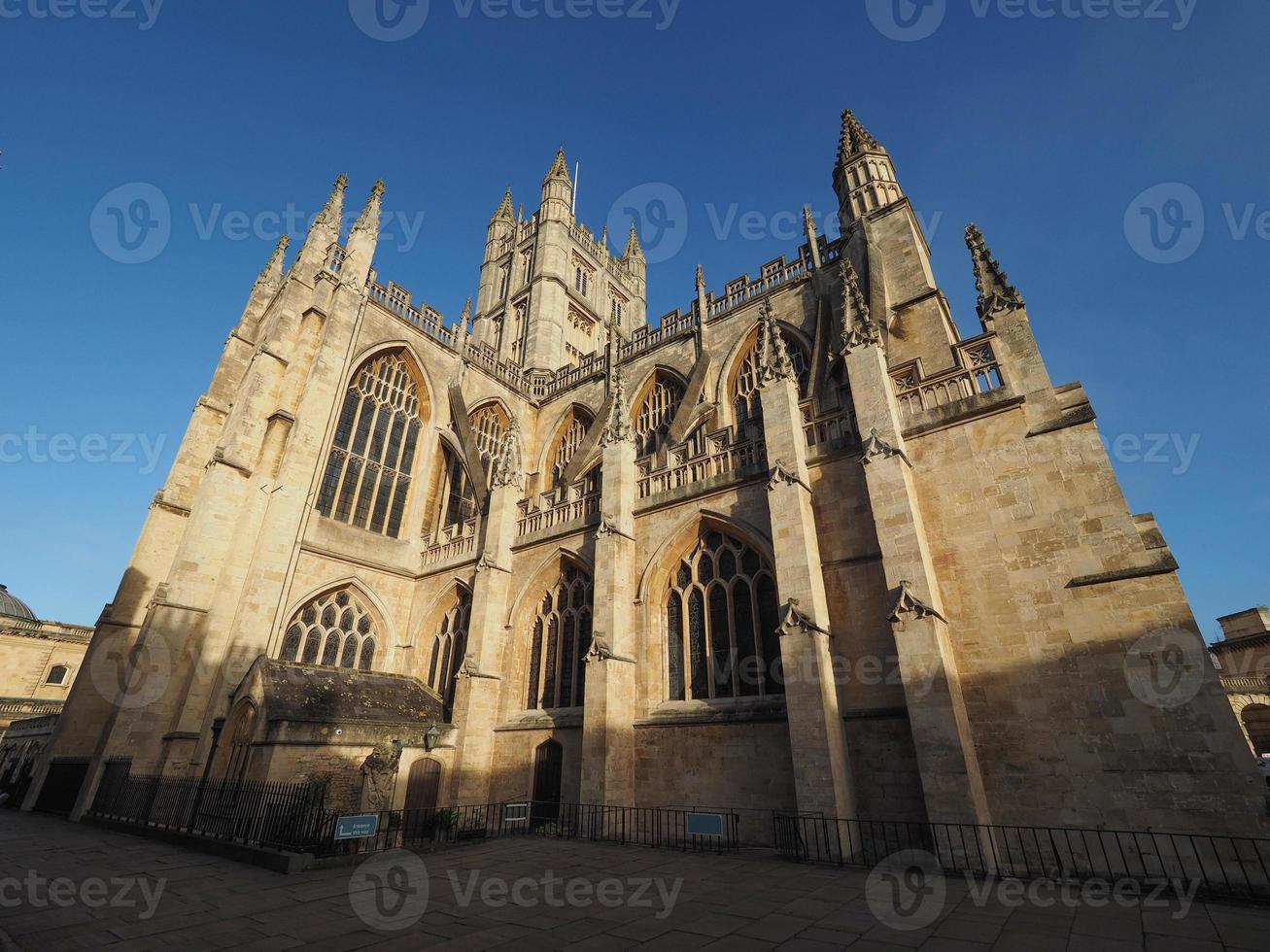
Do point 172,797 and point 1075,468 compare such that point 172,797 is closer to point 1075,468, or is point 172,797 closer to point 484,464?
point 484,464

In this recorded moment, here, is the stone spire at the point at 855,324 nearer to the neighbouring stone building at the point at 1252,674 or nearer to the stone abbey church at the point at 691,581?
the stone abbey church at the point at 691,581

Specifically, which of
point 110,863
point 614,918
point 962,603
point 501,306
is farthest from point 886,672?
point 501,306

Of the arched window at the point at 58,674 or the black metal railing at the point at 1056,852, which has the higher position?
the arched window at the point at 58,674

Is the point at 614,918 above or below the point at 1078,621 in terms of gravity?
below

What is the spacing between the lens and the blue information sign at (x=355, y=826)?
823 cm

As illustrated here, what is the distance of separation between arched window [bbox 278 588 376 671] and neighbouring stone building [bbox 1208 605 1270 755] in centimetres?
3511

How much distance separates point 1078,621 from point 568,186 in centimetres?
3915

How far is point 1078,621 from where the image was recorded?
891 cm

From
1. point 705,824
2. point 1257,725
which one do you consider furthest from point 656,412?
point 1257,725

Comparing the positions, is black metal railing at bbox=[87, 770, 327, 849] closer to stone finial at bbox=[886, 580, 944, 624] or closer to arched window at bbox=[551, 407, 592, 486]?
stone finial at bbox=[886, 580, 944, 624]

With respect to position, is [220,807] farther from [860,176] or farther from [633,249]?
[633,249]

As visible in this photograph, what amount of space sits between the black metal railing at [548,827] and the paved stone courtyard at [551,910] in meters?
0.75

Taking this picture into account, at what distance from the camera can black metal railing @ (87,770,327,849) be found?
28.7 feet

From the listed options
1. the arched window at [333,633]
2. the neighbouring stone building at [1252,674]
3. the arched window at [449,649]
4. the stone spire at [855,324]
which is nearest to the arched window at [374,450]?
the arched window at [333,633]
